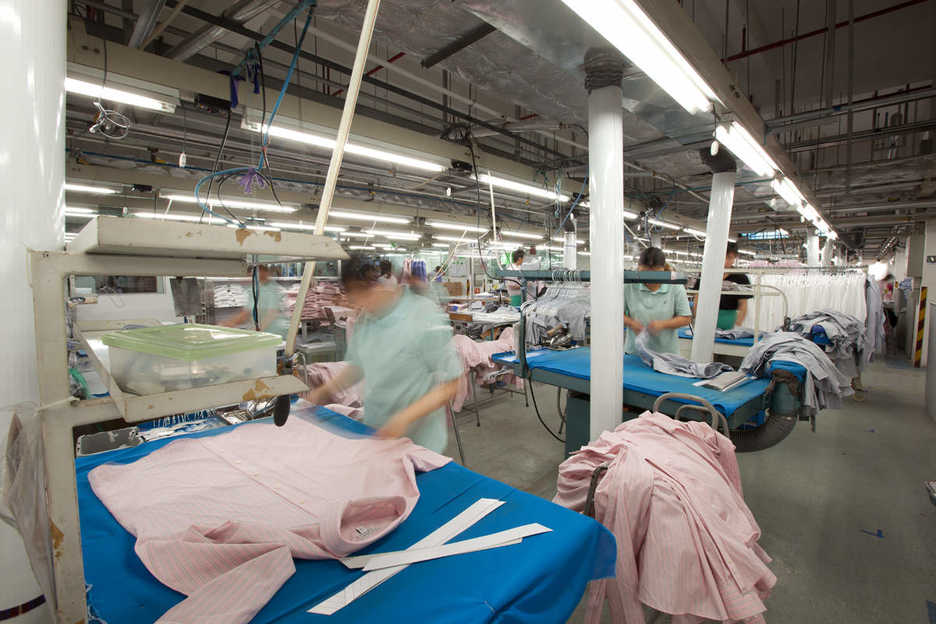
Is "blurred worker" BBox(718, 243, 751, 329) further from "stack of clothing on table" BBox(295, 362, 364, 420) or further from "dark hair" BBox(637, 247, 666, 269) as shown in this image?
"stack of clothing on table" BBox(295, 362, 364, 420)

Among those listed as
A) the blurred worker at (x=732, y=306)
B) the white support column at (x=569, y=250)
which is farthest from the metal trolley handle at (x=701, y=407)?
the white support column at (x=569, y=250)

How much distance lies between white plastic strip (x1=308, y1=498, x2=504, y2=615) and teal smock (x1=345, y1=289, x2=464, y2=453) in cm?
62

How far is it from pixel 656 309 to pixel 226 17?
143 inches

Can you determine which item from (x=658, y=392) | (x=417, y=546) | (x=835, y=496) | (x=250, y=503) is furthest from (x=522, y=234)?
(x=417, y=546)

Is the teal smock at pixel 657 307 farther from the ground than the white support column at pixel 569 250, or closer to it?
closer to it

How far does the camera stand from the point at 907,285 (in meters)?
9.34

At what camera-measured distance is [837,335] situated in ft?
12.5

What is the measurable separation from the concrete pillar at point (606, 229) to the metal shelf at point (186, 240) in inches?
68.0

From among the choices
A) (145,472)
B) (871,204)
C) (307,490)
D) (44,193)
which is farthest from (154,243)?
(871,204)

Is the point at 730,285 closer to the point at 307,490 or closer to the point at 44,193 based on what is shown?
the point at 307,490

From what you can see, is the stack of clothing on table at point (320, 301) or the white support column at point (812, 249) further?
the white support column at point (812, 249)

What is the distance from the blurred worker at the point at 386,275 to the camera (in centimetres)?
189

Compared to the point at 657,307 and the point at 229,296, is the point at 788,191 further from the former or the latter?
the point at 229,296

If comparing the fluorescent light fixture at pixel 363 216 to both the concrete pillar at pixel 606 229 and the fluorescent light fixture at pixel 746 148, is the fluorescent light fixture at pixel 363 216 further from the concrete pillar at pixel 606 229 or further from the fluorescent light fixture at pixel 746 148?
the fluorescent light fixture at pixel 746 148
